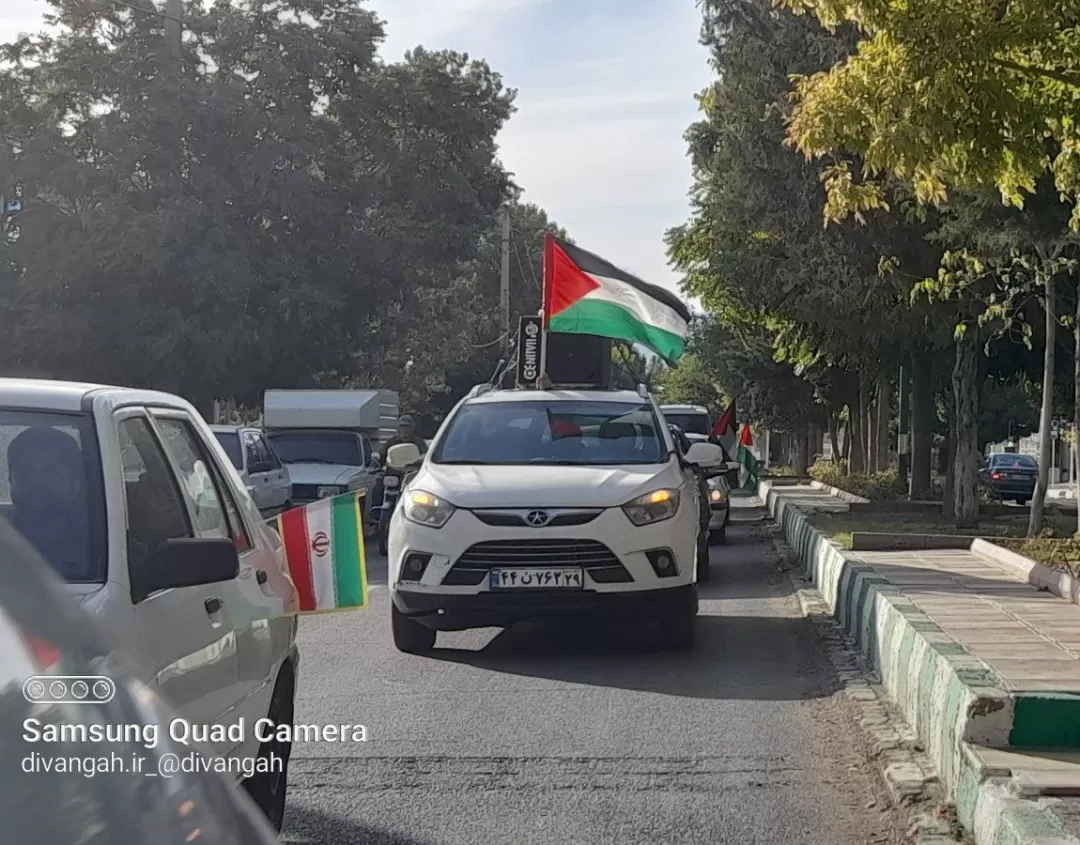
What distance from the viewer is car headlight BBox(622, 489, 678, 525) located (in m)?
9.29

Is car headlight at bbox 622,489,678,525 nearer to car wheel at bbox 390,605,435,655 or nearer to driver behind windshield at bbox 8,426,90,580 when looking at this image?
car wheel at bbox 390,605,435,655

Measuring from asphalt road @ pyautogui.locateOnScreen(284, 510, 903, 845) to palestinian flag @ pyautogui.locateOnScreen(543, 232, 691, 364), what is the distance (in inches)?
222

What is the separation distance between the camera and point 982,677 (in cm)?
603

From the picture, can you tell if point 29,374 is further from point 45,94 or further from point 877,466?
point 877,466

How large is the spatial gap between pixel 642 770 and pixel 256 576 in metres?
2.24

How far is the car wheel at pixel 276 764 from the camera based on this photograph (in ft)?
15.8

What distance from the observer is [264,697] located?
15.6 ft

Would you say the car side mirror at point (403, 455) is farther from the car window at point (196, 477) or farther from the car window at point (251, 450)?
the car window at point (251, 450)

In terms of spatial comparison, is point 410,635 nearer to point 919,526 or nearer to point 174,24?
point 919,526

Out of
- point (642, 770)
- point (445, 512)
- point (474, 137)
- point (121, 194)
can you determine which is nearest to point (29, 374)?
point (121, 194)

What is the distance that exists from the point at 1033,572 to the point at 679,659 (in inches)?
128

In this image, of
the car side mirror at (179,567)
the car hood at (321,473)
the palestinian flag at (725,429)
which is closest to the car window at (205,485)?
the car side mirror at (179,567)

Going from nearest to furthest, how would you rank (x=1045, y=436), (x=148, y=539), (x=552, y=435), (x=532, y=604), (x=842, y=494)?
(x=148, y=539) → (x=532, y=604) → (x=552, y=435) → (x=1045, y=436) → (x=842, y=494)

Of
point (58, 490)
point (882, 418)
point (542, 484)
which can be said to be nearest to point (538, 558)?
point (542, 484)
